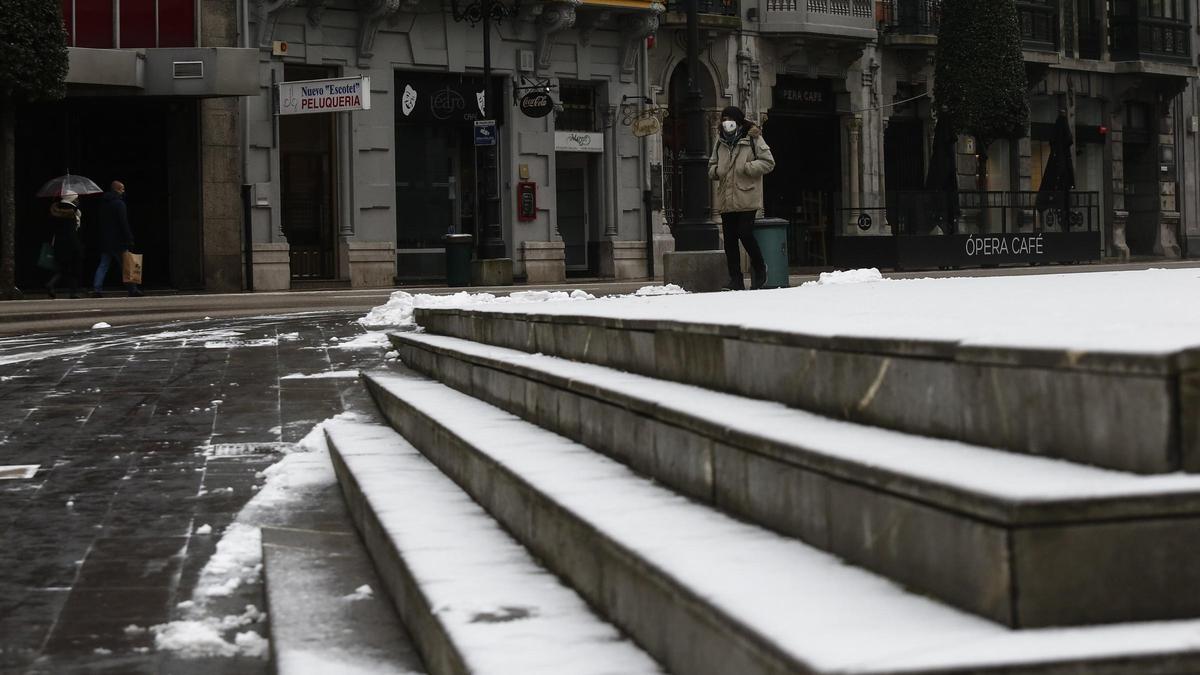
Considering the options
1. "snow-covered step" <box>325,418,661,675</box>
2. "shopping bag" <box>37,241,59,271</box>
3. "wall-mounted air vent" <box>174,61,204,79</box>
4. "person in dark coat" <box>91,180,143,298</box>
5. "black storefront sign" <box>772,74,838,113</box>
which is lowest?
"snow-covered step" <box>325,418,661,675</box>

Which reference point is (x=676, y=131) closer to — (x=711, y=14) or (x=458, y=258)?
(x=711, y=14)

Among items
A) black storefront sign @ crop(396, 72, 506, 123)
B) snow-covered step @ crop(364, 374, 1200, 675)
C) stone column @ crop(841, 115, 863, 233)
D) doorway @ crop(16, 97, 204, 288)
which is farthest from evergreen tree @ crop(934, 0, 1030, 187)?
snow-covered step @ crop(364, 374, 1200, 675)

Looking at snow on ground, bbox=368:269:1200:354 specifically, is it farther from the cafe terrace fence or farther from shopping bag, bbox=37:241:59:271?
the cafe terrace fence

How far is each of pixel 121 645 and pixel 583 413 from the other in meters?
1.43

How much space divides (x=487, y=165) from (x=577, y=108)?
466 centimetres

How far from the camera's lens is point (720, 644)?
2256mm

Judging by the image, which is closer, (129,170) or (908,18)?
(129,170)

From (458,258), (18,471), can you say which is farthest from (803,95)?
(18,471)

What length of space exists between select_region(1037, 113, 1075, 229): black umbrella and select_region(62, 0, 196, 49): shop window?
18462 mm

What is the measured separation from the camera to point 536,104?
28.0m

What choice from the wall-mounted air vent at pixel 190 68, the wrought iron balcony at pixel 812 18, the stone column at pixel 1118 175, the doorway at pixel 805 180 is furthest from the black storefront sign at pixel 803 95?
the wall-mounted air vent at pixel 190 68

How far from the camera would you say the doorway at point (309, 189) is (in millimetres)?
26453

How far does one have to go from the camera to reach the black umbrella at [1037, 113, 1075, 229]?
32.8 m

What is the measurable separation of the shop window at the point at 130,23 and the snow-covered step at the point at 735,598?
2204cm
